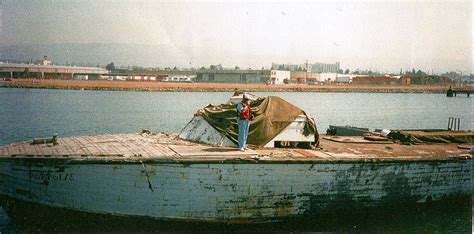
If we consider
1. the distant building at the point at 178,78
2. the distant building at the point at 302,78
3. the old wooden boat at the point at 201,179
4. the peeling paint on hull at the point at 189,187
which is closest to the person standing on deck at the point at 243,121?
the old wooden boat at the point at 201,179

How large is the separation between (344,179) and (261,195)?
104 inches

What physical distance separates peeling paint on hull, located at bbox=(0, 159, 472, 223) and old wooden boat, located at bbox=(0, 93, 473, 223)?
0.03m

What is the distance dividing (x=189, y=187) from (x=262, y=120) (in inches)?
142

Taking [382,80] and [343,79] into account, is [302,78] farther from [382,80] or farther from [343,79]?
[382,80]

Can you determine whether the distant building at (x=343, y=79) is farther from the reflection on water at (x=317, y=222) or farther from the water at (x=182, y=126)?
the reflection on water at (x=317, y=222)

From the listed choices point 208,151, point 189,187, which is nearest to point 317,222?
point 208,151

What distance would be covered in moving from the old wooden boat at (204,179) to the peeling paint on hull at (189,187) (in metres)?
0.03

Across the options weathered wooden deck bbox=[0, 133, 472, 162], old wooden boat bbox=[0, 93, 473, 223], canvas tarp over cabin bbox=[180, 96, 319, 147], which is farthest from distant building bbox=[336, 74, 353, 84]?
old wooden boat bbox=[0, 93, 473, 223]

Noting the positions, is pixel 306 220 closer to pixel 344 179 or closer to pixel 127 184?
pixel 344 179

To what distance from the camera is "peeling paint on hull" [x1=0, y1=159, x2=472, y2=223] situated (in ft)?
37.6

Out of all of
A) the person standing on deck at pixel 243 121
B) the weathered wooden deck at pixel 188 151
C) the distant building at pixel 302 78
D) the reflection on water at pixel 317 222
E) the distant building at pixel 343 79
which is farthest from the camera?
the distant building at pixel 343 79

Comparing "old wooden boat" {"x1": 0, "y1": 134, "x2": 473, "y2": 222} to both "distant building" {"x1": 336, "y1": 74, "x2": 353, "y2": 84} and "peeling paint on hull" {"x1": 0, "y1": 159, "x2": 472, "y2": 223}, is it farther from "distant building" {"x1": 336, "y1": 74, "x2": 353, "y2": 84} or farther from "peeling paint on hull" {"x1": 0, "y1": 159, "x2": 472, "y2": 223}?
"distant building" {"x1": 336, "y1": 74, "x2": 353, "y2": 84}

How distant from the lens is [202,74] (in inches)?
5576

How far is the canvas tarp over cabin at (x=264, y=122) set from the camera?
45.9 feet
